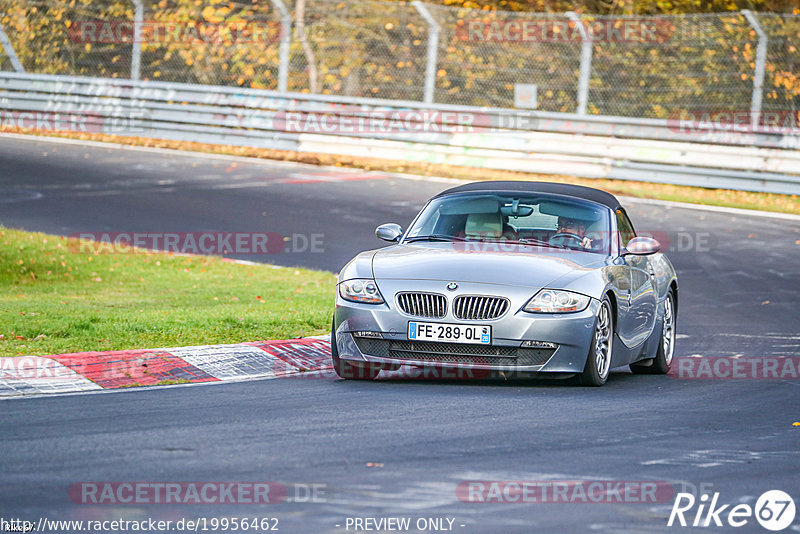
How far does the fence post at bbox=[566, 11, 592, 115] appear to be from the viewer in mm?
24281

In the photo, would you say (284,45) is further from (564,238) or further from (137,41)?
(564,238)

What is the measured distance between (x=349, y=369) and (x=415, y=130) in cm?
1625

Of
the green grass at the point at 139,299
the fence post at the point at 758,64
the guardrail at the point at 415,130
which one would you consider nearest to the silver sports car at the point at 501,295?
the green grass at the point at 139,299

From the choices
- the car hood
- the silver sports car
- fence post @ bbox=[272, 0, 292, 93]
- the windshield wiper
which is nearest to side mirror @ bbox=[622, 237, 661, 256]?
the silver sports car

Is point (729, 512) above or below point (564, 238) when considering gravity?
below

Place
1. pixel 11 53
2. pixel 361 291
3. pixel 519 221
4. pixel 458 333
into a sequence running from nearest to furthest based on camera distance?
pixel 458 333 < pixel 361 291 < pixel 519 221 < pixel 11 53

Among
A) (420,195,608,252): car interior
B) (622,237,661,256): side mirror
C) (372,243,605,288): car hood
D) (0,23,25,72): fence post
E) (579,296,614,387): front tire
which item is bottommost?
(579,296,614,387): front tire

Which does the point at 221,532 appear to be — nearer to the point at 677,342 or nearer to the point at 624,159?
the point at 677,342

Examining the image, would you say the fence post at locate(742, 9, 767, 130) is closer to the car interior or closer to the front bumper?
the car interior

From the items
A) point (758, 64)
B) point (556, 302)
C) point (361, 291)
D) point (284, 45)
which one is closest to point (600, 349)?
point (556, 302)

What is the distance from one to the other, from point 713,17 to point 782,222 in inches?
191

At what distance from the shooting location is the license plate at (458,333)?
29.3 feet

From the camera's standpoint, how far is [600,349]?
9484 millimetres

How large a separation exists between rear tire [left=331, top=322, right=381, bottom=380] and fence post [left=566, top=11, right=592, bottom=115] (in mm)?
15670
